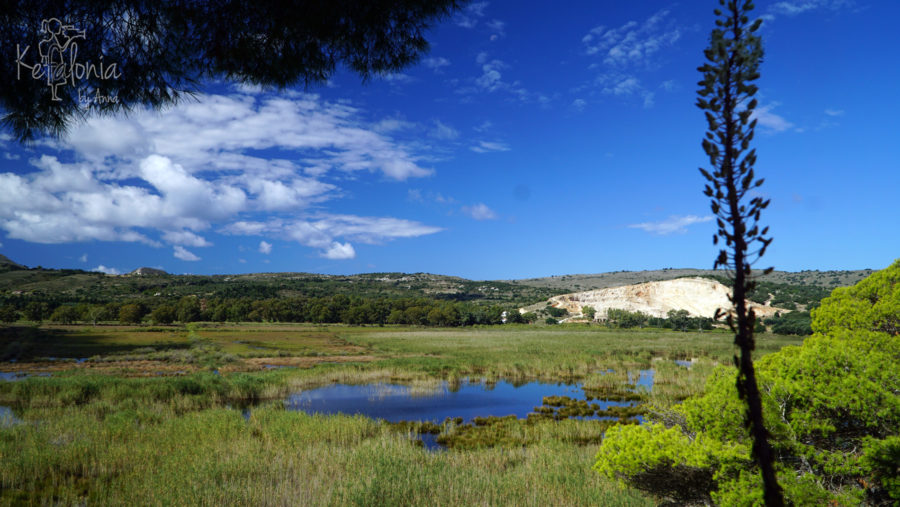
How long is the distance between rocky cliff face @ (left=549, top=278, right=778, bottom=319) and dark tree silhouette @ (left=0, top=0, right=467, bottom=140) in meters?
100

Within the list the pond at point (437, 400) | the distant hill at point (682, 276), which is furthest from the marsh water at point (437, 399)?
the distant hill at point (682, 276)

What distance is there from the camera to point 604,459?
7309 mm

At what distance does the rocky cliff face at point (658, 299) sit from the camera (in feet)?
324

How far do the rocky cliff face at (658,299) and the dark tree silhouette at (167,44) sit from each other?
330 feet

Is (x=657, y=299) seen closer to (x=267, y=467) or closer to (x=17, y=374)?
(x=17, y=374)

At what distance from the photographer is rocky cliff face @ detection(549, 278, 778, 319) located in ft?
324

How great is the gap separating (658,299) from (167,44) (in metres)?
115

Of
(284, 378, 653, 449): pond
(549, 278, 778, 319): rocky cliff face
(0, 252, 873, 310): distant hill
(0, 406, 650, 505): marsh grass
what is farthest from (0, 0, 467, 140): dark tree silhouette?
(0, 252, 873, 310): distant hill

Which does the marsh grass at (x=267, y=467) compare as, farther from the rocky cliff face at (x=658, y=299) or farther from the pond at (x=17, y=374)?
the rocky cliff face at (x=658, y=299)

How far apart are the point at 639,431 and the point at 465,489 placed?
3412 millimetres

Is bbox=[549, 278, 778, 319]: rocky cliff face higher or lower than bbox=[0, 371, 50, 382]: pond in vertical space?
higher

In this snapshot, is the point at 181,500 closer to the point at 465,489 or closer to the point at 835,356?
the point at 465,489

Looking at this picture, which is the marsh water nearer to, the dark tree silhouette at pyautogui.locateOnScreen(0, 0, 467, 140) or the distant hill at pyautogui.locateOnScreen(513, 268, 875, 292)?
the dark tree silhouette at pyautogui.locateOnScreen(0, 0, 467, 140)

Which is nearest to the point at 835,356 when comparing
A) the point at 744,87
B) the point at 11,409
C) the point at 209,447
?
the point at 744,87
